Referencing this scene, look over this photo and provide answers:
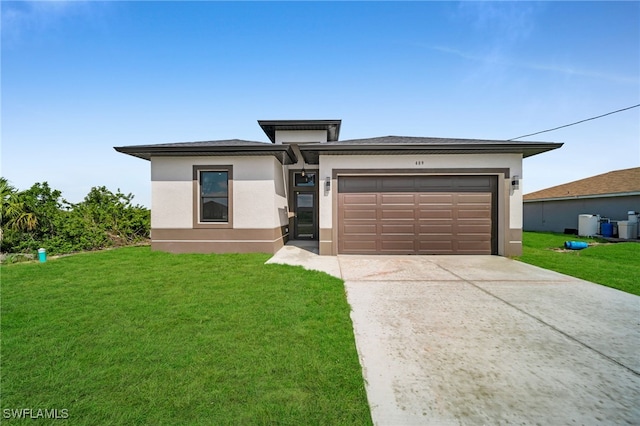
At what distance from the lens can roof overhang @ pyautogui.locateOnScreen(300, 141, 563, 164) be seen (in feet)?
25.4

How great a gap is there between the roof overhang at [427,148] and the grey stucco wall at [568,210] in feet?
35.8

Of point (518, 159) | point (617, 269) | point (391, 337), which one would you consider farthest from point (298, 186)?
point (617, 269)

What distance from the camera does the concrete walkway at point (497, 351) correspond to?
1.98m

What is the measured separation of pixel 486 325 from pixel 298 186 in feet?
31.3

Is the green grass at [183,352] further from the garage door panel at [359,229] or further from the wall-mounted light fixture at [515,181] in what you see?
the wall-mounted light fixture at [515,181]

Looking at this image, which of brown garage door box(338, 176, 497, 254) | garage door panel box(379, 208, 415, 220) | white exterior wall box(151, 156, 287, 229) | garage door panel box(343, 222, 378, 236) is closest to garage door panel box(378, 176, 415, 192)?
brown garage door box(338, 176, 497, 254)

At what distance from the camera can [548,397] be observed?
2117 mm

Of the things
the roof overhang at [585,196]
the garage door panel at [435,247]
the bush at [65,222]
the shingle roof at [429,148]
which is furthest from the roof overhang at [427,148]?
the roof overhang at [585,196]

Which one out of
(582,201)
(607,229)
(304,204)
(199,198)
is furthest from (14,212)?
(582,201)

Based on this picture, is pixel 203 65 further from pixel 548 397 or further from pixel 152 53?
pixel 548 397

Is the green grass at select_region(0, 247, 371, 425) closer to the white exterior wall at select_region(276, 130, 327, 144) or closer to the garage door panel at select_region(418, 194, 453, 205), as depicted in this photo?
the garage door panel at select_region(418, 194, 453, 205)

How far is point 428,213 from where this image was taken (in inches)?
326

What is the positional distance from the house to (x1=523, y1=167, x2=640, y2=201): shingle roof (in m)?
11.3

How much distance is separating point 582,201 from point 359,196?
1629cm
